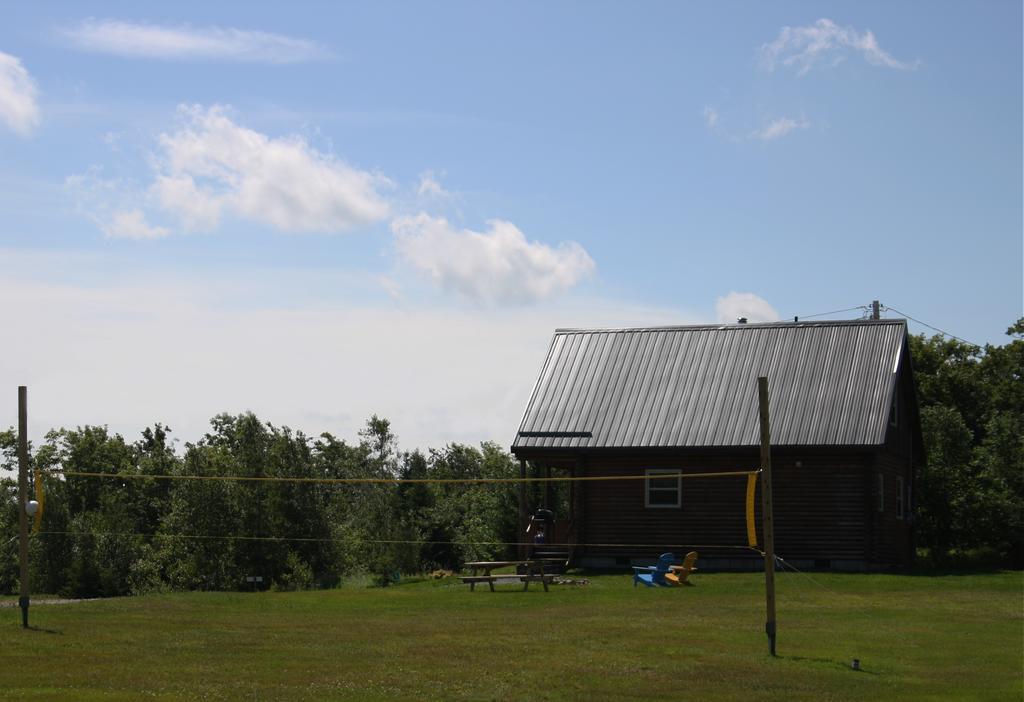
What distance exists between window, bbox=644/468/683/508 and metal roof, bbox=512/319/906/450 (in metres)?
0.94

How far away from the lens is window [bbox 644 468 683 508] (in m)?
38.5

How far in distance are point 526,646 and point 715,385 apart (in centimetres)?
2046

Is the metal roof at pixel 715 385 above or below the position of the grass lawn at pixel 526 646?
above

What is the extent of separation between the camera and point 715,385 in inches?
1577

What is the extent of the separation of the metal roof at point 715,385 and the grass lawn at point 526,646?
23.7 ft

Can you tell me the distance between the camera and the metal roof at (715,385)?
124 ft

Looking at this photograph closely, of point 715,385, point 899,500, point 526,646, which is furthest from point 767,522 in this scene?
point 899,500

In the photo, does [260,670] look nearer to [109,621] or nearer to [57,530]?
[109,621]

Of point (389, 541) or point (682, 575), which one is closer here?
point (682, 575)

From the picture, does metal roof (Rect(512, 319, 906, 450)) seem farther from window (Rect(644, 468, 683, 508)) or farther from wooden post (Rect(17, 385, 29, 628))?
wooden post (Rect(17, 385, 29, 628))

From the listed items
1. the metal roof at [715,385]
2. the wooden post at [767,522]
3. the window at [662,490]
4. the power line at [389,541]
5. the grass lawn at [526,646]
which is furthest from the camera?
the window at [662,490]

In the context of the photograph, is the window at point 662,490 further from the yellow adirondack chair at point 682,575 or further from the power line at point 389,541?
the yellow adirondack chair at point 682,575

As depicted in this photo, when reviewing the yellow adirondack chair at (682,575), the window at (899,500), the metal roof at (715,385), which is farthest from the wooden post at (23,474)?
the window at (899,500)

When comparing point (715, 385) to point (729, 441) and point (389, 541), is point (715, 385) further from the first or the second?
point (389, 541)
